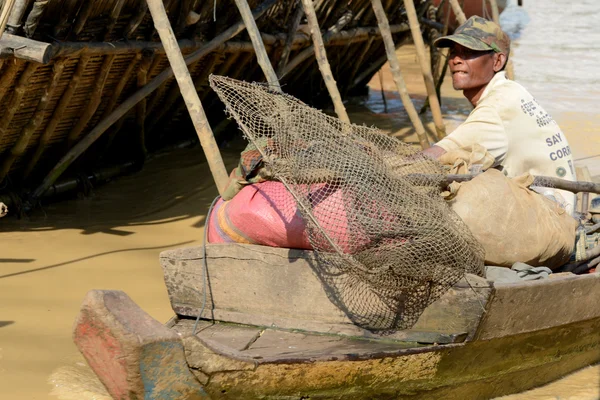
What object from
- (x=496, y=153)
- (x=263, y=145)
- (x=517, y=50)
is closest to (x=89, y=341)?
(x=263, y=145)

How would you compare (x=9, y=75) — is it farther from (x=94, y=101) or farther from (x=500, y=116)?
(x=500, y=116)

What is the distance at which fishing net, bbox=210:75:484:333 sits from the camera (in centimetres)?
356

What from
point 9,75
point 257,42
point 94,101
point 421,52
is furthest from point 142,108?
point 421,52

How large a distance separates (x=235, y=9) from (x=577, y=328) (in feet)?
11.9

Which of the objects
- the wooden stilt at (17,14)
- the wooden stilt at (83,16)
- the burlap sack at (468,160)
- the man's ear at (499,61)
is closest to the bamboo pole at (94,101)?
the wooden stilt at (83,16)

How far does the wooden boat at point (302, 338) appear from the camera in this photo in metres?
3.10

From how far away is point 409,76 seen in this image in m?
13.3

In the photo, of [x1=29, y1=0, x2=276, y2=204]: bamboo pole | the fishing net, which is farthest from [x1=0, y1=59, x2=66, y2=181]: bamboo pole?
the fishing net

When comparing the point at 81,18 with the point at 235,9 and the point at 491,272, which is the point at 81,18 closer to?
the point at 235,9

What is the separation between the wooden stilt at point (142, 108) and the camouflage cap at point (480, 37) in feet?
7.86

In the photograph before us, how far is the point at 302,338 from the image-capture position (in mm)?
3779

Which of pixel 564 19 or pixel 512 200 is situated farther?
pixel 564 19

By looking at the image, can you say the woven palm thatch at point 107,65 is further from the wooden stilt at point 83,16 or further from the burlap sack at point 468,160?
the burlap sack at point 468,160

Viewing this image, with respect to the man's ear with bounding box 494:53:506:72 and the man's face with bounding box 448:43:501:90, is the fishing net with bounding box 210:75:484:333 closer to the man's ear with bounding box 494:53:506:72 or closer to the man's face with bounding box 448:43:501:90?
the man's face with bounding box 448:43:501:90
